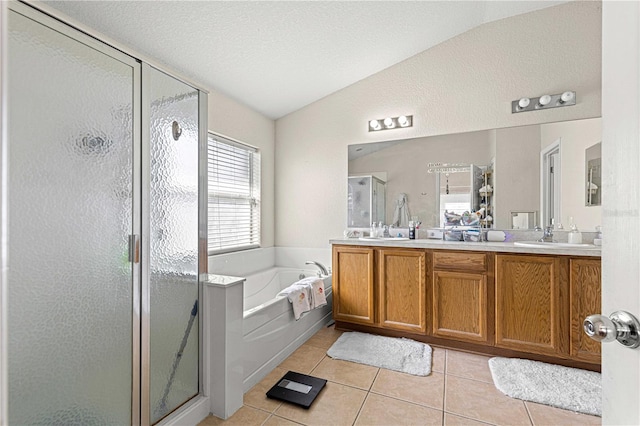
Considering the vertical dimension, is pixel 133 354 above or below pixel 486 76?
below

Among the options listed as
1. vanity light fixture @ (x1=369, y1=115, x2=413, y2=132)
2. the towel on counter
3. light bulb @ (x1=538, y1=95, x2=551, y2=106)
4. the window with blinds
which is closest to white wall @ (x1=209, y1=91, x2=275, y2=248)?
the window with blinds

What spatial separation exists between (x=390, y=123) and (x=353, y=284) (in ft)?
5.69

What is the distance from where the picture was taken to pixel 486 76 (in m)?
2.86

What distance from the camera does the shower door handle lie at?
1.36m

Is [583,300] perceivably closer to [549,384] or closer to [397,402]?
[549,384]

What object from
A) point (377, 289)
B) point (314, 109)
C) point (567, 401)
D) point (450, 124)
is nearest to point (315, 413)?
point (377, 289)

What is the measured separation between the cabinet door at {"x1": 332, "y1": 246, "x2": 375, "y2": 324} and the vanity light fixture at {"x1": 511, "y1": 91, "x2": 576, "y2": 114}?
6.08 feet

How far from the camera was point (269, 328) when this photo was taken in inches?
87.4

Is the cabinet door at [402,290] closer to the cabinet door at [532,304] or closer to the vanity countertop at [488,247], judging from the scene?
the vanity countertop at [488,247]

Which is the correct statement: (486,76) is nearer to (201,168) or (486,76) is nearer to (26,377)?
(201,168)

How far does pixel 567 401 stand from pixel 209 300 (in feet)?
7.26

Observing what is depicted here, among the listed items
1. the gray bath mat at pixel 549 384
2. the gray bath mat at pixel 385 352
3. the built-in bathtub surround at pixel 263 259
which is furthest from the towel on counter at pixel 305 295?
the gray bath mat at pixel 549 384

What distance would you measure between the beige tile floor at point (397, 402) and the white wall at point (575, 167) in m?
1.45

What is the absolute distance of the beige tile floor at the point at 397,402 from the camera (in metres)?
1.69
